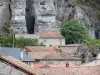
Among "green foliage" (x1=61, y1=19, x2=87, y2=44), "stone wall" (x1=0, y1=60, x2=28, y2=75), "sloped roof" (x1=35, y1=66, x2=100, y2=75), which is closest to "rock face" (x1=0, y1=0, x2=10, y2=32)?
"green foliage" (x1=61, y1=19, x2=87, y2=44)

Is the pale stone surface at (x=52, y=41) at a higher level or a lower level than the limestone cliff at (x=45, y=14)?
lower

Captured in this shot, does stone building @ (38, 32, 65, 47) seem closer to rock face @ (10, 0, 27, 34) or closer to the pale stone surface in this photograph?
the pale stone surface

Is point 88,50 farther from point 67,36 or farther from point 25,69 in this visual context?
point 25,69

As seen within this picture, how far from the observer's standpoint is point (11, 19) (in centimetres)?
10325

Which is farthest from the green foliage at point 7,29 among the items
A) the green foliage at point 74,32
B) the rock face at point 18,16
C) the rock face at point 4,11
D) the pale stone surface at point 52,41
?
the green foliage at point 74,32

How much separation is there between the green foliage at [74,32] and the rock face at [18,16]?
7.41m

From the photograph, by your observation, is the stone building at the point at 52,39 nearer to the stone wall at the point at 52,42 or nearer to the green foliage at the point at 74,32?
the stone wall at the point at 52,42

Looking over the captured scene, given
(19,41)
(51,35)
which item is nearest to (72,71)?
(19,41)

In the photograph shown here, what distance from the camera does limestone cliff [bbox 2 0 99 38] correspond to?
102 meters

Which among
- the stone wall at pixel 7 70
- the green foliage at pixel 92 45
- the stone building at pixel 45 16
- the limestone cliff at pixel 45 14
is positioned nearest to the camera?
the stone wall at pixel 7 70

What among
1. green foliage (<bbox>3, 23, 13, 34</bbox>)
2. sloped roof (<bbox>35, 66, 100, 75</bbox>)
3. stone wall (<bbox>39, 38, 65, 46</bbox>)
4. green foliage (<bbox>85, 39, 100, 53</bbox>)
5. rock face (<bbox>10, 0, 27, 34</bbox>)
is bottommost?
stone wall (<bbox>39, 38, 65, 46</bbox>)

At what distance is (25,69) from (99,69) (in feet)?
14.4

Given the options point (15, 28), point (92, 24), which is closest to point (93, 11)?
point (92, 24)

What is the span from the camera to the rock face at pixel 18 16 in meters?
101
